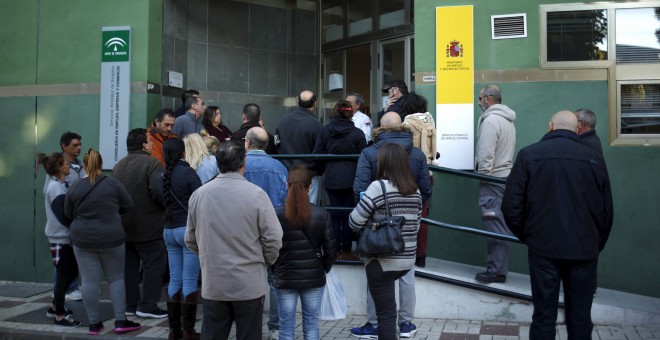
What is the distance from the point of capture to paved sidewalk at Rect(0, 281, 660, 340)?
6953 mm

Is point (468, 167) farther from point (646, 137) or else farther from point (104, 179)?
point (104, 179)

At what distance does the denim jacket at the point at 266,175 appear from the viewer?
22.1ft

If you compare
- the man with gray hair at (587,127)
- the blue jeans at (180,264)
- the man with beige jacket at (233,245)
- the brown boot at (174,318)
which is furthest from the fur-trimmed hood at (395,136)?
the brown boot at (174,318)

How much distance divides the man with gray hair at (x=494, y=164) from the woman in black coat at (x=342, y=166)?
1.33 m

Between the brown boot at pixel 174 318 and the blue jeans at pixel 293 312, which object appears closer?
the blue jeans at pixel 293 312

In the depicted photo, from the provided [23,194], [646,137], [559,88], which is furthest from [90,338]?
[646,137]

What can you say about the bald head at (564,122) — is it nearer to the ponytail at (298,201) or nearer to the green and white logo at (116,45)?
the ponytail at (298,201)

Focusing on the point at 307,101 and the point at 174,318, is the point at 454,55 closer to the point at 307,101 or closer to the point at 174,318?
the point at 307,101

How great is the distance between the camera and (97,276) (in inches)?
293

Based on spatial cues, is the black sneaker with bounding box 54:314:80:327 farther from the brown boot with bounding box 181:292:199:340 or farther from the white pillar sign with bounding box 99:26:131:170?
the white pillar sign with bounding box 99:26:131:170

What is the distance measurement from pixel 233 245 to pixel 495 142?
3.62 m

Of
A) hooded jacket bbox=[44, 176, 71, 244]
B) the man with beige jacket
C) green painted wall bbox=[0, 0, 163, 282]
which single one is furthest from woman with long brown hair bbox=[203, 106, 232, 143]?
the man with beige jacket

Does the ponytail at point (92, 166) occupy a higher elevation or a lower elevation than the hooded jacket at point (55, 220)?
higher

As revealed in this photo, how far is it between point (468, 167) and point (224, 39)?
5.05m
